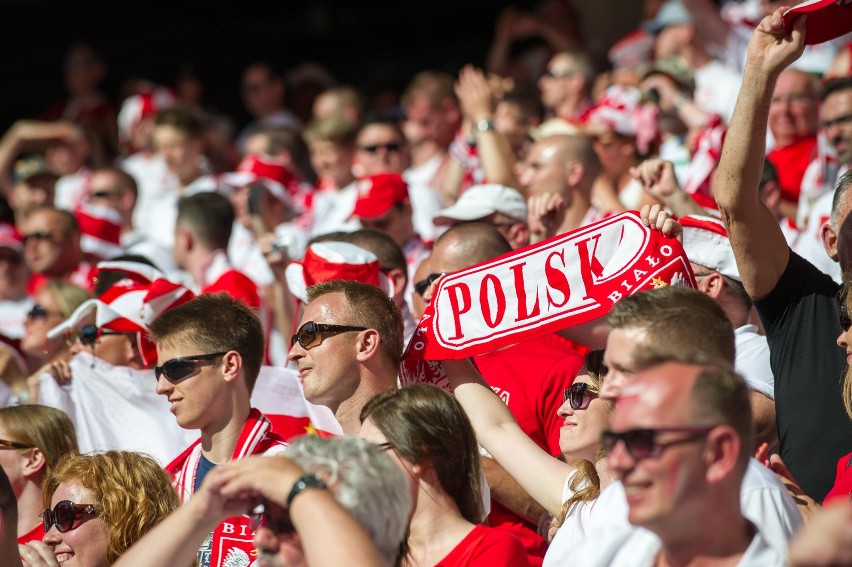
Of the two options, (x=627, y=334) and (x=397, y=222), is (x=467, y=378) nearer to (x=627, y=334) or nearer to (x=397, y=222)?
(x=627, y=334)

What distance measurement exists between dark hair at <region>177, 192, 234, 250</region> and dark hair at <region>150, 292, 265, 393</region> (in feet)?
9.85

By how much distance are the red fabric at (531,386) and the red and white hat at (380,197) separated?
210 centimetres

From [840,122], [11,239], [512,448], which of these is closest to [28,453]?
[512,448]

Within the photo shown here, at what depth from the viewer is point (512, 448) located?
4.03 metres

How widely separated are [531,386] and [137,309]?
2045mm

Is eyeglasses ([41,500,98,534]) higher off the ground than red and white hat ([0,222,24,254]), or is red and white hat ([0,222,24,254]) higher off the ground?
eyeglasses ([41,500,98,534])

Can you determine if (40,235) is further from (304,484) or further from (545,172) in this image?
(304,484)

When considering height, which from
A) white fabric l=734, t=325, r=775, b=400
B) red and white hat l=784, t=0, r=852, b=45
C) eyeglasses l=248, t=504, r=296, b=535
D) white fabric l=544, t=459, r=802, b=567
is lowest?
white fabric l=734, t=325, r=775, b=400

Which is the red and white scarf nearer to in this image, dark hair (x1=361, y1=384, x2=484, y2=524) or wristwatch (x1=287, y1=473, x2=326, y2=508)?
dark hair (x1=361, y1=384, x2=484, y2=524)

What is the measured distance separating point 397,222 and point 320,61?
7.61 m

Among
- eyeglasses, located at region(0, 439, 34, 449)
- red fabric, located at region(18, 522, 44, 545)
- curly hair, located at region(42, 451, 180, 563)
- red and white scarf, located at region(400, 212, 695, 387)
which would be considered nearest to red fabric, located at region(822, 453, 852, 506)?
red and white scarf, located at region(400, 212, 695, 387)

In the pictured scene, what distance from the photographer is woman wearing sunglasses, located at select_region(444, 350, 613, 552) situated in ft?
12.6

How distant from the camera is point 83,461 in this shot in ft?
13.8

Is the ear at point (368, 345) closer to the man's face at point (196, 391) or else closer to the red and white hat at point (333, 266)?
the man's face at point (196, 391)
